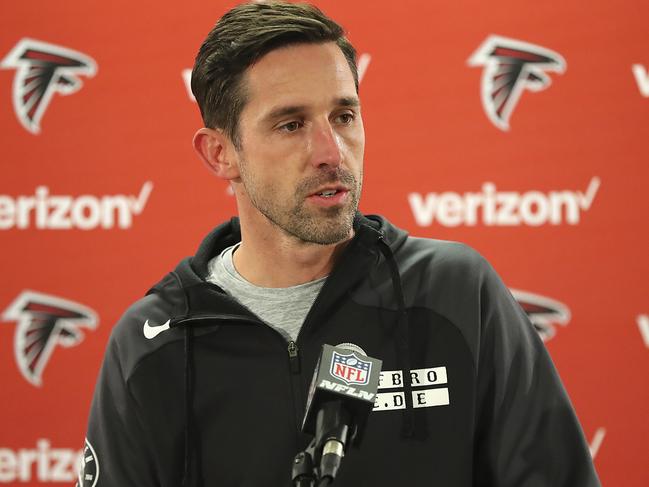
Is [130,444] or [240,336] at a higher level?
[240,336]

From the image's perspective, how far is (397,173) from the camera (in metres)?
2.13

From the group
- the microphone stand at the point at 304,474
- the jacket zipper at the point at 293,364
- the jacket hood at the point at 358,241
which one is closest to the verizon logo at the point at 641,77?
the jacket hood at the point at 358,241

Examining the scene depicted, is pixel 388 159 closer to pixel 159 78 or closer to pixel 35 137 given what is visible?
pixel 159 78

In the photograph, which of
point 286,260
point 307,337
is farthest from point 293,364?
point 286,260

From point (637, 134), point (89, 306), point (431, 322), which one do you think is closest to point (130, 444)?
point (431, 322)

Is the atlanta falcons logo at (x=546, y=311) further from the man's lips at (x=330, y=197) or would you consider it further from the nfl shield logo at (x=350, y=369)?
the nfl shield logo at (x=350, y=369)

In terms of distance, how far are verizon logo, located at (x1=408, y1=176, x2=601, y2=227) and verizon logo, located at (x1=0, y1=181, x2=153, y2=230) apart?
681mm

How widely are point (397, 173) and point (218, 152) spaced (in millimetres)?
860

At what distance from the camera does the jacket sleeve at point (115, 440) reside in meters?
1.21

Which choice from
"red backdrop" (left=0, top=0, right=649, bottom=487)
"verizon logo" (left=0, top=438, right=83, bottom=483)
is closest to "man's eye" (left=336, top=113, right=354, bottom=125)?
"red backdrop" (left=0, top=0, right=649, bottom=487)

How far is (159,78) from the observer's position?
7.16ft

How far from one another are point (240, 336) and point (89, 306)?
3.53ft

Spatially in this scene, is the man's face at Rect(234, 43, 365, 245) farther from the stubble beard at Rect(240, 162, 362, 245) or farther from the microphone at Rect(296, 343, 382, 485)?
the microphone at Rect(296, 343, 382, 485)

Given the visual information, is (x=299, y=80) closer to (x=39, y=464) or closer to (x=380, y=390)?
(x=380, y=390)
